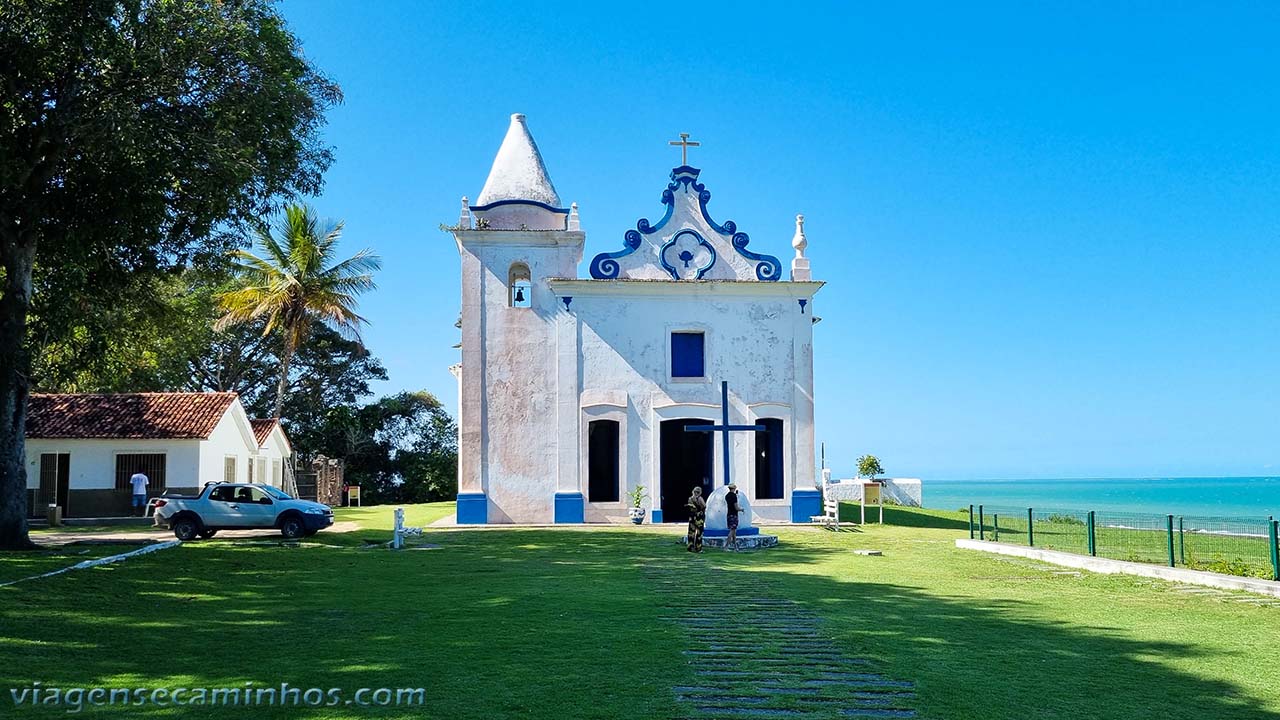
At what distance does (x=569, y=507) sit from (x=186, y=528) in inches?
357

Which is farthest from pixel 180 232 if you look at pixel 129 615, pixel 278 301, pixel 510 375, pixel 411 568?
pixel 278 301

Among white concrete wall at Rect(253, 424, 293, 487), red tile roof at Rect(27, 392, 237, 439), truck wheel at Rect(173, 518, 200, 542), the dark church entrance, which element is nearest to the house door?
red tile roof at Rect(27, 392, 237, 439)

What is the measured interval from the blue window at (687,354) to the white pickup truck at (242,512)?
9760 millimetres

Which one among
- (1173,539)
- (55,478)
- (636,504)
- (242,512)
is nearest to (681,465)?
(636,504)

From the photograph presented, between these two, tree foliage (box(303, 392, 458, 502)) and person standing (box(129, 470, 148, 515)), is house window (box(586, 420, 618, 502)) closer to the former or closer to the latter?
person standing (box(129, 470, 148, 515))

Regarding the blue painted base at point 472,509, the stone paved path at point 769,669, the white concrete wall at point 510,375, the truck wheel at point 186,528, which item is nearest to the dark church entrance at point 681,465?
the white concrete wall at point 510,375

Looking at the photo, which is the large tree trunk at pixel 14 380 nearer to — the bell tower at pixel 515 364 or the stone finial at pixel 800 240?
the bell tower at pixel 515 364

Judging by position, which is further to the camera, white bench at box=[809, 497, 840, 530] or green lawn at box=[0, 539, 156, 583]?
white bench at box=[809, 497, 840, 530]

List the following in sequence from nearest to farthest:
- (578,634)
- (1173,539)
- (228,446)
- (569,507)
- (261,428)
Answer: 1. (578,634)
2. (1173,539)
3. (569,507)
4. (228,446)
5. (261,428)

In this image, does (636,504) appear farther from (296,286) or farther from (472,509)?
(296,286)

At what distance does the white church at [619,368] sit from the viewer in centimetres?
2633

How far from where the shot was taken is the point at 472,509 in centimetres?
2583

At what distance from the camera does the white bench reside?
25.3 metres

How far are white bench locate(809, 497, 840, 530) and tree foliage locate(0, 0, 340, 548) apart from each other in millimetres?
14732
